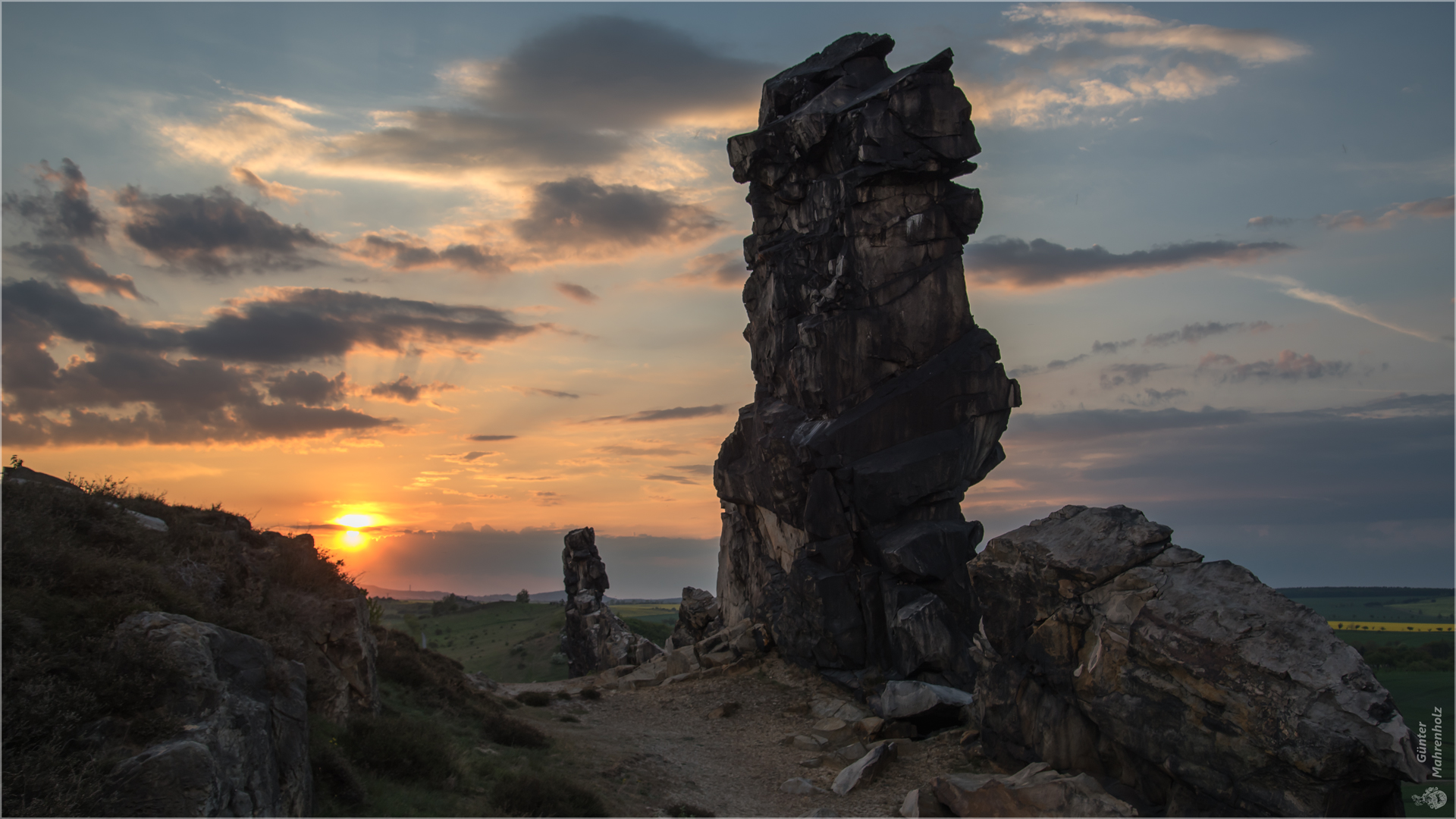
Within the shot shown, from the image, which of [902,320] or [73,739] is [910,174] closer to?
[902,320]

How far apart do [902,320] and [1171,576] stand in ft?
69.8

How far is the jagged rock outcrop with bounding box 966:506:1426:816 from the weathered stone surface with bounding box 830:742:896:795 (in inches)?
127

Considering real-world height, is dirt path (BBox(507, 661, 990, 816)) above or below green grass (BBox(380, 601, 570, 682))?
above

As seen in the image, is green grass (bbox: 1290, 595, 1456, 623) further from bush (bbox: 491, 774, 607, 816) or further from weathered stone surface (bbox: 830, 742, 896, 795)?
bush (bbox: 491, 774, 607, 816)

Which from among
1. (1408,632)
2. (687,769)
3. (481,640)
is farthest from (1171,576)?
(481,640)

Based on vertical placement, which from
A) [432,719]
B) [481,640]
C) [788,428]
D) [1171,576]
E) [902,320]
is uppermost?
[902,320]

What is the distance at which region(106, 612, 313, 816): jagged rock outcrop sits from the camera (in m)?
11.2

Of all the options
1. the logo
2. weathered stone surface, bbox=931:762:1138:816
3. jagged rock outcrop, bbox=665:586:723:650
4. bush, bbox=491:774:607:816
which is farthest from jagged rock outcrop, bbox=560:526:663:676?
the logo

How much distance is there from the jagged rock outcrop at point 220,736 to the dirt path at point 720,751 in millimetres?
10252

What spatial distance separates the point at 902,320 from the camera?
39.5 m

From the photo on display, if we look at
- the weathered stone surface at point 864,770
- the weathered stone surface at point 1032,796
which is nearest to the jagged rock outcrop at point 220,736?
the weathered stone surface at point 1032,796

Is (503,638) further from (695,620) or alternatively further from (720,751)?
(720,751)

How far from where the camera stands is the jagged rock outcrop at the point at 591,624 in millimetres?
56156

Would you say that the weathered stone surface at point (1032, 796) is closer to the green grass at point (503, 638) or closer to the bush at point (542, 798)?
the bush at point (542, 798)
